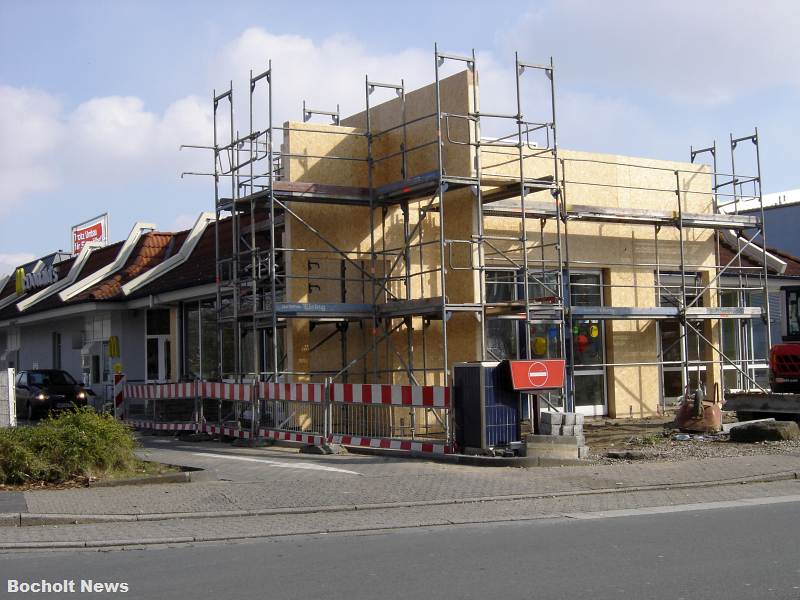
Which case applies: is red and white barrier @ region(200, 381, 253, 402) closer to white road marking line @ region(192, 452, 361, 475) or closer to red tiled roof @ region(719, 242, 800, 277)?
white road marking line @ region(192, 452, 361, 475)

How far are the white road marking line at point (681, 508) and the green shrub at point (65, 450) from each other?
646 centimetres

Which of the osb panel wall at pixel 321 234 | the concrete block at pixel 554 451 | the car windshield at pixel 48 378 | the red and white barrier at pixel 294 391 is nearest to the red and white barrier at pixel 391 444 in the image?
the red and white barrier at pixel 294 391

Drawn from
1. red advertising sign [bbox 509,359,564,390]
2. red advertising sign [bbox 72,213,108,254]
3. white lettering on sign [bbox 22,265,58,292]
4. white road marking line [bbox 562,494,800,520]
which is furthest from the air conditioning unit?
red advertising sign [bbox 72,213,108,254]

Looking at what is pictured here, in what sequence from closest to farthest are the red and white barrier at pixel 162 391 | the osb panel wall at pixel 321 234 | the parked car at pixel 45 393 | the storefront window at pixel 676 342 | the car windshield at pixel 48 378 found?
the osb panel wall at pixel 321 234, the red and white barrier at pixel 162 391, the storefront window at pixel 676 342, the parked car at pixel 45 393, the car windshield at pixel 48 378

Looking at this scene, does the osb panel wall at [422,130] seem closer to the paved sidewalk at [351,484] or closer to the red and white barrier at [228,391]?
the red and white barrier at [228,391]

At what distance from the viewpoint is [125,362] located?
29906 millimetres

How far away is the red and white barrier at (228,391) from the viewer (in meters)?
19.7

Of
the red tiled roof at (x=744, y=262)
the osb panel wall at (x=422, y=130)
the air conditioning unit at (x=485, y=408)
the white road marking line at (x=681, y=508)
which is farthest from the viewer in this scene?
the red tiled roof at (x=744, y=262)

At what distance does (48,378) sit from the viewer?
29.6 meters

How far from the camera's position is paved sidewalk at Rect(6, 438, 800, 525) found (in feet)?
39.6

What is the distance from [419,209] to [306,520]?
1066 cm

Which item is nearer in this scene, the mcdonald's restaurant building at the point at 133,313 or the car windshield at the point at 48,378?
the mcdonald's restaurant building at the point at 133,313

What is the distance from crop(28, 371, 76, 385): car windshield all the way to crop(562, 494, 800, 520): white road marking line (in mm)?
21475

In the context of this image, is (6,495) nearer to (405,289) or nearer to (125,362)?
(405,289)
